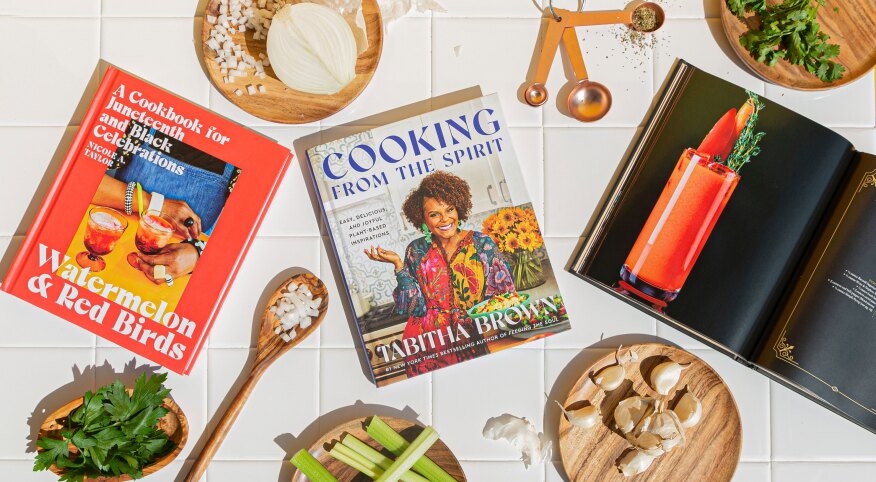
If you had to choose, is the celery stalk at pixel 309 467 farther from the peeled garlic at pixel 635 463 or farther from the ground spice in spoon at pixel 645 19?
the ground spice in spoon at pixel 645 19

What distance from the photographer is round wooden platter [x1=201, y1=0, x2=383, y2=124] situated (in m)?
0.94

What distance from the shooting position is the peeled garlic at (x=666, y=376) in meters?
0.95

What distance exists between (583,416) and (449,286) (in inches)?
11.7

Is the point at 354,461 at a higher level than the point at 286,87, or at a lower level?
lower

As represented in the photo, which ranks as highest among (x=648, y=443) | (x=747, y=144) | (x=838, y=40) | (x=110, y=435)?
(x=838, y=40)

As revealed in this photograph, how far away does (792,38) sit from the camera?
927 millimetres

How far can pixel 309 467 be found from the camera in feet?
3.04

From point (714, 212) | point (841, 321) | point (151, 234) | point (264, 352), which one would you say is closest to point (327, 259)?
point (264, 352)

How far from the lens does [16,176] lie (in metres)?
0.97

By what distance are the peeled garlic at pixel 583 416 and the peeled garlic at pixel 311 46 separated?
631mm

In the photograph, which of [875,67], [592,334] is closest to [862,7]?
[875,67]

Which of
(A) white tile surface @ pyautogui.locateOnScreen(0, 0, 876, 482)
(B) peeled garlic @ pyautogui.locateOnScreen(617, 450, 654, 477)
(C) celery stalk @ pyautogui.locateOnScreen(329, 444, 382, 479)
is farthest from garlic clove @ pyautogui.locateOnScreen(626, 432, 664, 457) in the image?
(C) celery stalk @ pyautogui.locateOnScreen(329, 444, 382, 479)

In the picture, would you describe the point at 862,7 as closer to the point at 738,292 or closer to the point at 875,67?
the point at 875,67

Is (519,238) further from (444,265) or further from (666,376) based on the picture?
(666,376)
